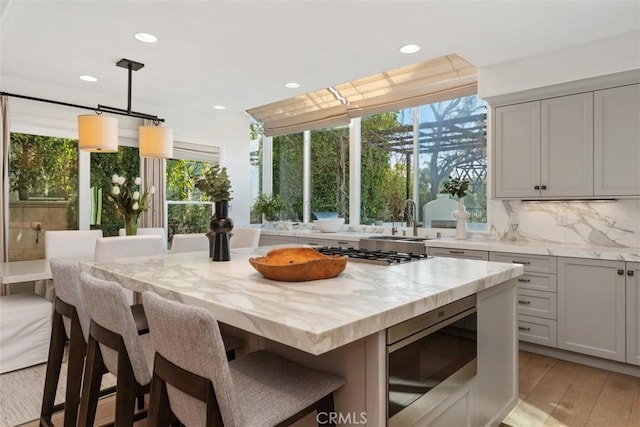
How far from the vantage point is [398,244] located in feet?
13.4

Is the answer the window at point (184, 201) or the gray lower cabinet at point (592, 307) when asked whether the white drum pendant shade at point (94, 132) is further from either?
the gray lower cabinet at point (592, 307)

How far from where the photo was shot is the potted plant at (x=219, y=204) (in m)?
2.25

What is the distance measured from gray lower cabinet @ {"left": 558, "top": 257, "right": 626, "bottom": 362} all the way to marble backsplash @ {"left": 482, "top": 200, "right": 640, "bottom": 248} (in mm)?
552

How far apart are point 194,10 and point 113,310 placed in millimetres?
2199

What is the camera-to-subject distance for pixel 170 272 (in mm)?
1917

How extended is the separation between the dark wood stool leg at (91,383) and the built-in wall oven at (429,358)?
1.26 m

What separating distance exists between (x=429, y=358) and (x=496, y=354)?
28.2 inches

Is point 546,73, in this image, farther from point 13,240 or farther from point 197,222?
point 13,240

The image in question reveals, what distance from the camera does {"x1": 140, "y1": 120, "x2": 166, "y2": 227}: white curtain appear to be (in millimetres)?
5023

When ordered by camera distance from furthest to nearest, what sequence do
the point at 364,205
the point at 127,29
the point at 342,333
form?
the point at 364,205, the point at 127,29, the point at 342,333

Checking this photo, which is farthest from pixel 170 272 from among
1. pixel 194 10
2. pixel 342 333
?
pixel 194 10

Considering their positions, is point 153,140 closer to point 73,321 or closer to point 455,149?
point 73,321

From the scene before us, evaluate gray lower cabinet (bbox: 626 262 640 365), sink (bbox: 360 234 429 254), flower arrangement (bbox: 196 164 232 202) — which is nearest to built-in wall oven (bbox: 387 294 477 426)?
flower arrangement (bbox: 196 164 232 202)

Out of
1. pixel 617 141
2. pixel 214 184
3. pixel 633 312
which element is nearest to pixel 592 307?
pixel 633 312
